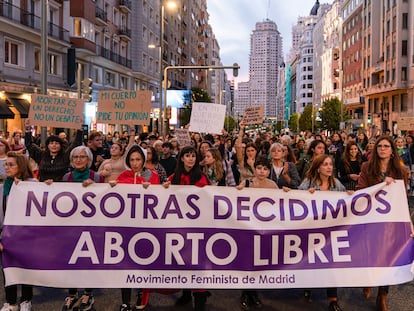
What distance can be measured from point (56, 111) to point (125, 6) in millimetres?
38535

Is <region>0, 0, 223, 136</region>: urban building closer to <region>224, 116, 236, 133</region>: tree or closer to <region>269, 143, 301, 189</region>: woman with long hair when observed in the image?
<region>269, 143, 301, 189</region>: woman with long hair

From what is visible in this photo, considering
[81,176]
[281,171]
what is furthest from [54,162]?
[281,171]

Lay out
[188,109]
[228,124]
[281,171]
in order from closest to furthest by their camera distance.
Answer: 1. [281,171]
2. [188,109]
3. [228,124]

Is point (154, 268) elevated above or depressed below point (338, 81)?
below

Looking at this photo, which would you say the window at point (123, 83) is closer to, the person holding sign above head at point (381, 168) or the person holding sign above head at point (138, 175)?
the person holding sign above head at point (138, 175)

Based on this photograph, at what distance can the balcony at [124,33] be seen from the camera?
150 ft

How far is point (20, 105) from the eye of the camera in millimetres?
27219

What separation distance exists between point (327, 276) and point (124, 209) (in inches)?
84.9

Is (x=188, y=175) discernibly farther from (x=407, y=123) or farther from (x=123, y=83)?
(x=123, y=83)

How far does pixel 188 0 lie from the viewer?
3273 inches

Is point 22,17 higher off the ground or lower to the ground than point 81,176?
higher

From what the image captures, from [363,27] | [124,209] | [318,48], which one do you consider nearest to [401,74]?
[363,27]

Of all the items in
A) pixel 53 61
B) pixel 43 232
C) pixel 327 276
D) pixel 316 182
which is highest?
pixel 53 61

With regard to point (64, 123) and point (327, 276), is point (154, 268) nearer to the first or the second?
point (327, 276)
